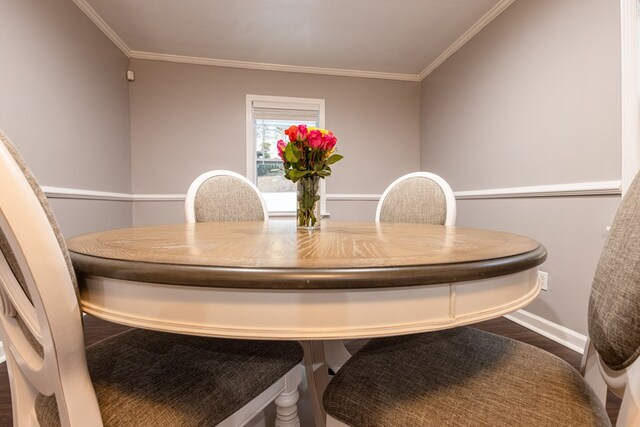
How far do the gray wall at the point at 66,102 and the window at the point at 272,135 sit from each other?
48.9 inches

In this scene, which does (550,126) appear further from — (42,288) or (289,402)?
(42,288)

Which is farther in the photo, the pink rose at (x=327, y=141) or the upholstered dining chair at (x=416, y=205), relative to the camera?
the upholstered dining chair at (x=416, y=205)

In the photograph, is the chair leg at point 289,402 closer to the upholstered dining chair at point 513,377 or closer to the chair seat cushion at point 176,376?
the chair seat cushion at point 176,376

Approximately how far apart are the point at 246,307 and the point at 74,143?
2564mm

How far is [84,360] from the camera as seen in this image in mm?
515

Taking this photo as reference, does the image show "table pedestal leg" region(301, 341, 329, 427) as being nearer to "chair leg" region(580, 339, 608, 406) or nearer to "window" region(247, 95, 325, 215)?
"chair leg" region(580, 339, 608, 406)

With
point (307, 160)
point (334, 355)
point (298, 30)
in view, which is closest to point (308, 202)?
point (307, 160)

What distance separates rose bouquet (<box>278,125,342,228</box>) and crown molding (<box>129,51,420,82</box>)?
9.03 ft

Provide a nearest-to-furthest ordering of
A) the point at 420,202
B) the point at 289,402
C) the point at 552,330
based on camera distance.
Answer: the point at 289,402 → the point at 420,202 → the point at 552,330

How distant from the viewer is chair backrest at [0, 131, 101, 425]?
0.43 metres

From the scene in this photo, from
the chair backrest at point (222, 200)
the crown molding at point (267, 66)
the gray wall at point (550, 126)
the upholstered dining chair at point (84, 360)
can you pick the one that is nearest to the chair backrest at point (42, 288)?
the upholstered dining chair at point (84, 360)

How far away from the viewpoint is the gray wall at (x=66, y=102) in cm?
181

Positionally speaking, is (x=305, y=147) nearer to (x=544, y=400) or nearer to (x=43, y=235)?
(x=43, y=235)

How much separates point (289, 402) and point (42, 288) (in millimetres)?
623
